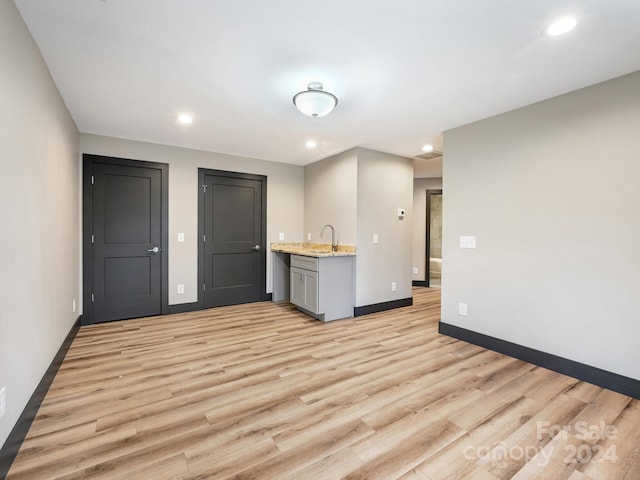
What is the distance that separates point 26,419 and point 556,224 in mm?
4068

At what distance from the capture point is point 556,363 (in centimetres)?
256

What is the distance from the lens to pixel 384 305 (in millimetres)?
4469

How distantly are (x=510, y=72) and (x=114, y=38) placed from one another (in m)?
2.76

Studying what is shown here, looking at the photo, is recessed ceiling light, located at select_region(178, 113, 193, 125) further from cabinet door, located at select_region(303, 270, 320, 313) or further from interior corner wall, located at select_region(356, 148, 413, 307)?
cabinet door, located at select_region(303, 270, 320, 313)

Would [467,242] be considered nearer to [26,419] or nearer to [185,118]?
[185,118]

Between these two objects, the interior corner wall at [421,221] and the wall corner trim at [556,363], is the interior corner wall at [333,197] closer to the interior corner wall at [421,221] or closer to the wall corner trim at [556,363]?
the wall corner trim at [556,363]

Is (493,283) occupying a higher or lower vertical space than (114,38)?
lower

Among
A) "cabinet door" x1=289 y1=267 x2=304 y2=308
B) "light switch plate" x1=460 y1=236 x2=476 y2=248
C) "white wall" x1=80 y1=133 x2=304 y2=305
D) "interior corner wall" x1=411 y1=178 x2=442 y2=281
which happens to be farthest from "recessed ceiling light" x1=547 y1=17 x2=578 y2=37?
"interior corner wall" x1=411 y1=178 x2=442 y2=281

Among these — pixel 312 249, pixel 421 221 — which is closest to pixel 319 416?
pixel 312 249

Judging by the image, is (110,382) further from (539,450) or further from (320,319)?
(539,450)

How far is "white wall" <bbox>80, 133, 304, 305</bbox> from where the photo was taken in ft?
12.8

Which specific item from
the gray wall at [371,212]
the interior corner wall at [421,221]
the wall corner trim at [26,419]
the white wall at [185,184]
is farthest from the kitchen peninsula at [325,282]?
the interior corner wall at [421,221]

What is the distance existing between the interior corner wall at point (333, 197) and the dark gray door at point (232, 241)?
0.85 metres

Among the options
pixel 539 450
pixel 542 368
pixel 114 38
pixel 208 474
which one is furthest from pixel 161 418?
pixel 542 368
